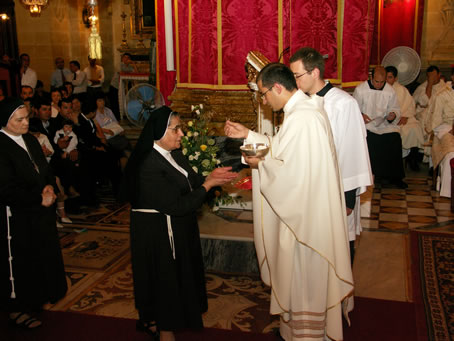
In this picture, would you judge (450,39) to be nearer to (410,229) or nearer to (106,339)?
(410,229)

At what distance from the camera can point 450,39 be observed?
1288cm

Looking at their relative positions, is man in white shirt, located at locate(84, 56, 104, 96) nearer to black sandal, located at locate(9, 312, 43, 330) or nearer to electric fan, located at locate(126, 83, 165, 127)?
electric fan, located at locate(126, 83, 165, 127)

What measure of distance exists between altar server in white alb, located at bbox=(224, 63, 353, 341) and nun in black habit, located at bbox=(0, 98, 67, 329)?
1.74 metres

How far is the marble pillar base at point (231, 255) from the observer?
4832 mm

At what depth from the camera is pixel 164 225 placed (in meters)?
3.36

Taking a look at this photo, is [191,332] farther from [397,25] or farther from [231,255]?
[397,25]

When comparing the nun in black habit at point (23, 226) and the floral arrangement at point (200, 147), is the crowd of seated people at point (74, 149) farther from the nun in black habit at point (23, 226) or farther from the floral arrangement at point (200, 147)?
the nun in black habit at point (23, 226)

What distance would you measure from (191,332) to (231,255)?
3.74 ft

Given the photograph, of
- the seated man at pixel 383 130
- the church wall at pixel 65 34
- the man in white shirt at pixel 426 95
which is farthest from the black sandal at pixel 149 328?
the church wall at pixel 65 34

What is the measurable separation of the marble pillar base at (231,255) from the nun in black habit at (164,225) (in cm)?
129

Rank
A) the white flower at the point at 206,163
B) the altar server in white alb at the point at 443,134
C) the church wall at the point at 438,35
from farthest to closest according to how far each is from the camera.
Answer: the church wall at the point at 438,35
the altar server in white alb at the point at 443,134
the white flower at the point at 206,163

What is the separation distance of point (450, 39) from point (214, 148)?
10.3m

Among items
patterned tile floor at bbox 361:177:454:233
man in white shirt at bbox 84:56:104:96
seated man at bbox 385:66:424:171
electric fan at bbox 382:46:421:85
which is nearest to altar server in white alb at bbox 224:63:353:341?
patterned tile floor at bbox 361:177:454:233

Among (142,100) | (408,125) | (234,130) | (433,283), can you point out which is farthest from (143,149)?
(408,125)
